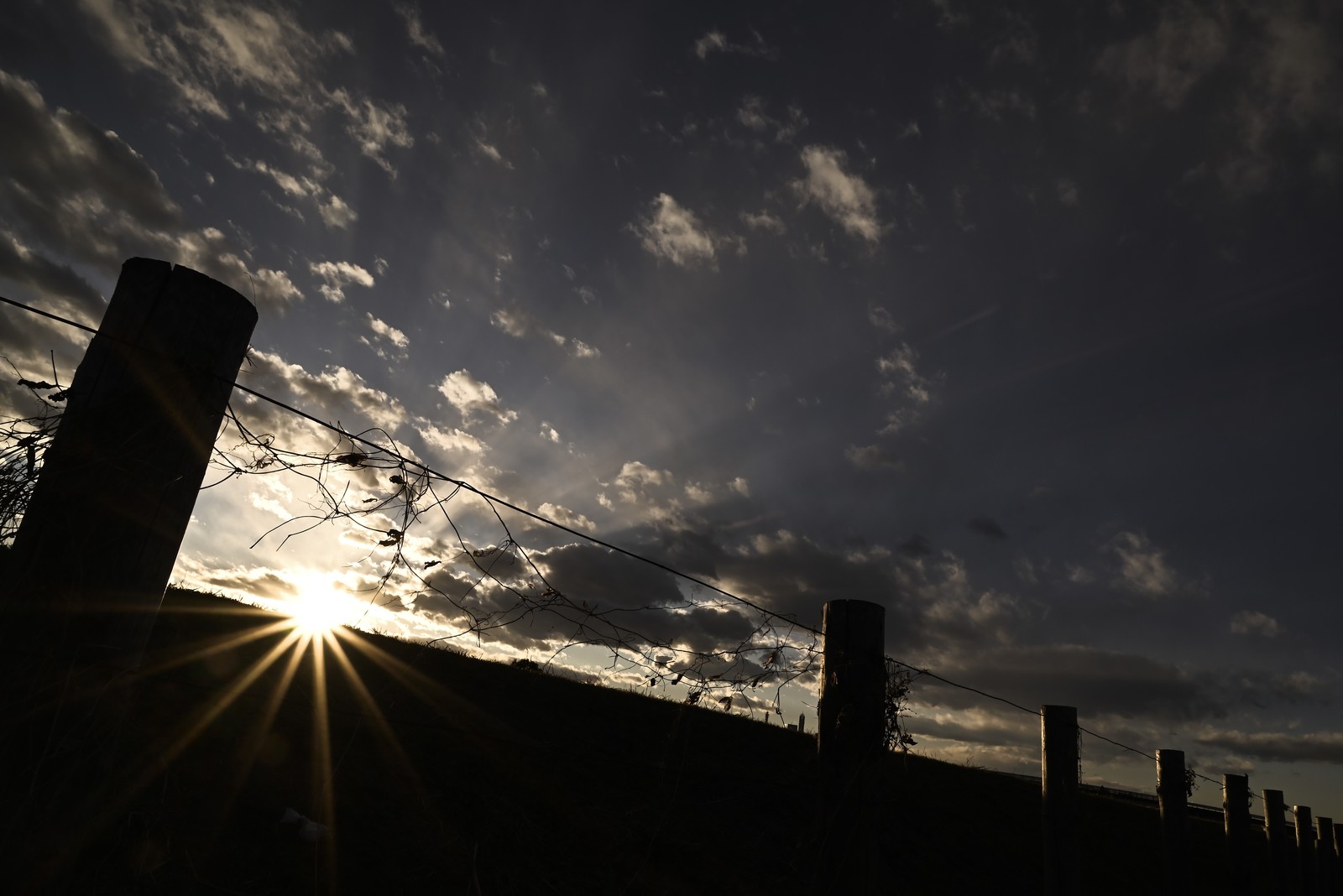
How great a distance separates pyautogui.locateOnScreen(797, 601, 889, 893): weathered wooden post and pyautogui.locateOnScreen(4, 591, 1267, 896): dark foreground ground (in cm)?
2

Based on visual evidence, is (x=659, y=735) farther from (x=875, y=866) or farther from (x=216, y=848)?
(x=875, y=866)

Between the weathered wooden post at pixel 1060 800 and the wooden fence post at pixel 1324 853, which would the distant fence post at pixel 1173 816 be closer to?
the weathered wooden post at pixel 1060 800

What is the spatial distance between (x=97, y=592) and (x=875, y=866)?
3.48 m

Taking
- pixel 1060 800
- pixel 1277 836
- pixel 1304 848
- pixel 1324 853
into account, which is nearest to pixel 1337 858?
pixel 1324 853

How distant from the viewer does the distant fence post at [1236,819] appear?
29.1 feet

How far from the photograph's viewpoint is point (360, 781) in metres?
9.81

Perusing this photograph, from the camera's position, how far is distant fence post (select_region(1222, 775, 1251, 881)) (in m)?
8.87

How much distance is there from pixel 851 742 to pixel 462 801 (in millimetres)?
7939

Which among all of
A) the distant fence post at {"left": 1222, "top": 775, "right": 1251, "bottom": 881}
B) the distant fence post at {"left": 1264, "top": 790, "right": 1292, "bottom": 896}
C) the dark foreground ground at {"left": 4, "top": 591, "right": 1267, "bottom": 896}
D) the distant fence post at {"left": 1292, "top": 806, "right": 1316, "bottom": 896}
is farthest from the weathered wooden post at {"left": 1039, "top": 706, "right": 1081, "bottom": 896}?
the distant fence post at {"left": 1292, "top": 806, "right": 1316, "bottom": 896}

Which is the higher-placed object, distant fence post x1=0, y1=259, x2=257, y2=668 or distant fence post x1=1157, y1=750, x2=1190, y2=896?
distant fence post x1=0, y1=259, x2=257, y2=668

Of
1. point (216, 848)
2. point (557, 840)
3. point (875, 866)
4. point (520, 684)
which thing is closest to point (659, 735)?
point (520, 684)

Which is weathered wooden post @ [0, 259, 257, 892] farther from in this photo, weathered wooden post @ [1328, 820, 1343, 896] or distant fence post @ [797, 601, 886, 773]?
weathered wooden post @ [1328, 820, 1343, 896]

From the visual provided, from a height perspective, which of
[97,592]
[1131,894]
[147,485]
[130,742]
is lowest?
[1131,894]

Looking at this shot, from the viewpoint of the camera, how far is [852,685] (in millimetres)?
3854
